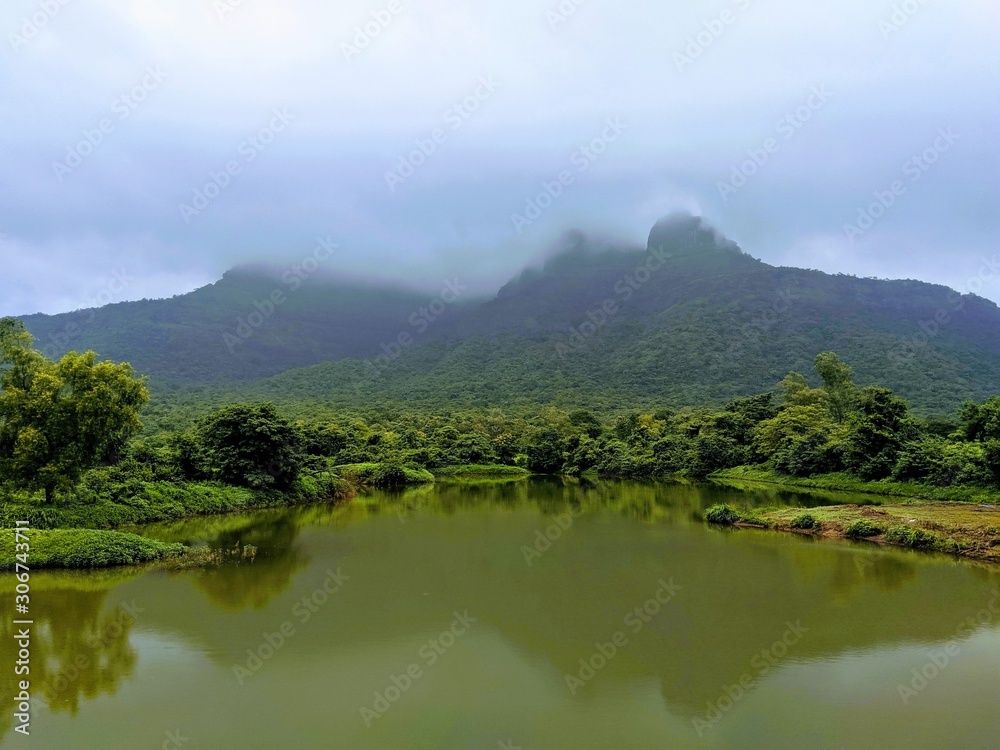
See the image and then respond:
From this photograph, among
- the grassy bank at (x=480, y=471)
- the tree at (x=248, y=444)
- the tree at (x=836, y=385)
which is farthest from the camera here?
the grassy bank at (x=480, y=471)

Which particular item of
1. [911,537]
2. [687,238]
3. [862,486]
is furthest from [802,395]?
[687,238]

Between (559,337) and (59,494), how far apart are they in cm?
9372

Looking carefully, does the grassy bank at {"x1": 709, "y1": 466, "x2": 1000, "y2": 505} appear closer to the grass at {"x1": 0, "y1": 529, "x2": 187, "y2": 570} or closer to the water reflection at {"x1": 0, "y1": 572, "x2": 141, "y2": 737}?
the water reflection at {"x1": 0, "y1": 572, "x2": 141, "y2": 737}

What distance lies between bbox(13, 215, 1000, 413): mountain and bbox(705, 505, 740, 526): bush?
53842 mm

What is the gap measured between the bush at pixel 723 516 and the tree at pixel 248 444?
19.7 meters

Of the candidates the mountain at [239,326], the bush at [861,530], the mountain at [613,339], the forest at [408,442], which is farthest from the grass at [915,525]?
the mountain at [239,326]

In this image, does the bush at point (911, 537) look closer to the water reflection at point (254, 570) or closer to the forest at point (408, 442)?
the forest at point (408, 442)

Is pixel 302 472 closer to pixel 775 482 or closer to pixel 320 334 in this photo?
pixel 775 482

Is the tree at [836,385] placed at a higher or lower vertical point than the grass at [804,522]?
higher

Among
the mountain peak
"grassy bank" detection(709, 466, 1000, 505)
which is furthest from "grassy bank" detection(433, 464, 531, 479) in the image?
the mountain peak

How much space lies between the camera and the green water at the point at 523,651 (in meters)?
7.10

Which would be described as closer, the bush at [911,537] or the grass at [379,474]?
the bush at [911,537]

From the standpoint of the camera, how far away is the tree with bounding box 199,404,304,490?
28125mm

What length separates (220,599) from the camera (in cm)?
1252
